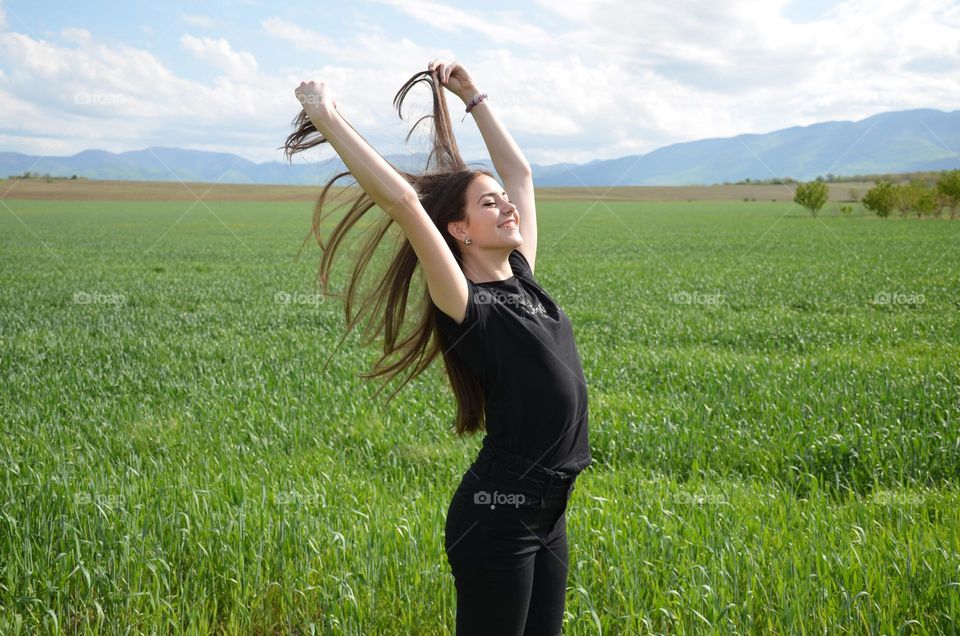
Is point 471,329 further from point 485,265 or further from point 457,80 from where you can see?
point 457,80

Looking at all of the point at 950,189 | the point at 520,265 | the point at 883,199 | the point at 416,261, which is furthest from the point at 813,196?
the point at 416,261

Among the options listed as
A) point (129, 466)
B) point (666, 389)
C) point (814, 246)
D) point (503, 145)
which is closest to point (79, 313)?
point (129, 466)

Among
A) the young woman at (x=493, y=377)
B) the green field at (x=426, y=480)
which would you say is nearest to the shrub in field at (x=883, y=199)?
the green field at (x=426, y=480)

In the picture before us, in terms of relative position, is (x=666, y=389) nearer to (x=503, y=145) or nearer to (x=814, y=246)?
(x=503, y=145)

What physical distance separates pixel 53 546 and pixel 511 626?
10.1 feet

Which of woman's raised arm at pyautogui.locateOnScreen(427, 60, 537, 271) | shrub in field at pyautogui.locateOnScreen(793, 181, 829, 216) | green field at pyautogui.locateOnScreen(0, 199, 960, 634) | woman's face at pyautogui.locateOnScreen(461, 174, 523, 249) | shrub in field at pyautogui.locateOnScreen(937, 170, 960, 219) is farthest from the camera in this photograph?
shrub in field at pyautogui.locateOnScreen(793, 181, 829, 216)

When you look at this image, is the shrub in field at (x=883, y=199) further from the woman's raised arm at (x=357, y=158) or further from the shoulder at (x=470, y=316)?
the woman's raised arm at (x=357, y=158)

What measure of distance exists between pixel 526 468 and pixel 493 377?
1.06 ft

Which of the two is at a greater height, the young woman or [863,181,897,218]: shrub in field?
[863,181,897,218]: shrub in field

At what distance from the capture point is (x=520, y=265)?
3.05m

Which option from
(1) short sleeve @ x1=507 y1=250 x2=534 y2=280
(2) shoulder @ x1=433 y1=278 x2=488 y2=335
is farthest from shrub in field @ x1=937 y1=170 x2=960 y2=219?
(2) shoulder @ x1=433 y1=278 x2=488 y2=335

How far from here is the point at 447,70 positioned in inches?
125

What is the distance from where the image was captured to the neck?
8.94 ft

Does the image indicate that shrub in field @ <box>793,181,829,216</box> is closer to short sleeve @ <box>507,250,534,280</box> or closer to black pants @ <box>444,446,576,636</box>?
short sleeve @ <box>507,250,534,280</box>
